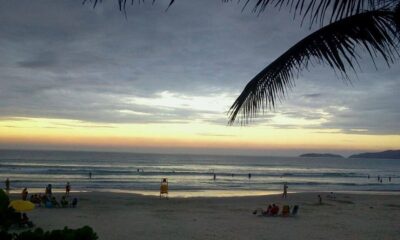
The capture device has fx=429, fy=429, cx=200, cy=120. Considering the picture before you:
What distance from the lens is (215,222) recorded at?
1641cm

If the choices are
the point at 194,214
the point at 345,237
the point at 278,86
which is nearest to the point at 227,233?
the point at 345,237

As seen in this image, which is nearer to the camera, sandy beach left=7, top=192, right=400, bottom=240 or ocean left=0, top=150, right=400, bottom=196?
sandy beach left=7, top=192, right=400, bottom=240

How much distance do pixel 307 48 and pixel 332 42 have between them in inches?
6.4

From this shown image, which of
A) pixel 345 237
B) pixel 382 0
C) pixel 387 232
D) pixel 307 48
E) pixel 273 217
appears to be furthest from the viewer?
pixel 273 217

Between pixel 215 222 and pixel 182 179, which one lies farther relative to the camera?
pixel 182 179

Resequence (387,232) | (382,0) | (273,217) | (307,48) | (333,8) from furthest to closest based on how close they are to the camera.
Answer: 1. (273,217)
2. (387,232)
3. (307,48)
4. (382,0)
5. (333,8)

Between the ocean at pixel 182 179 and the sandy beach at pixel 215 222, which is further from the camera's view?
the ocean at pixel 182 179

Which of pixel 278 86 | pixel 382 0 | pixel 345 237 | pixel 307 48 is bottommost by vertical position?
pixel 345 237

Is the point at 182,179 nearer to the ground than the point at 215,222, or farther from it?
farther from it

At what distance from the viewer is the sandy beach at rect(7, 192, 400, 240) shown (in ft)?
45.6

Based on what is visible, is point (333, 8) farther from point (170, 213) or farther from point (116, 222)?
point (170, 213)

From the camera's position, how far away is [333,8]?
220 centimetres

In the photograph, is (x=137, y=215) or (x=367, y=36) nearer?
(x=367, y=36)

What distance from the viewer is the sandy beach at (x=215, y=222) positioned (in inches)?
547
